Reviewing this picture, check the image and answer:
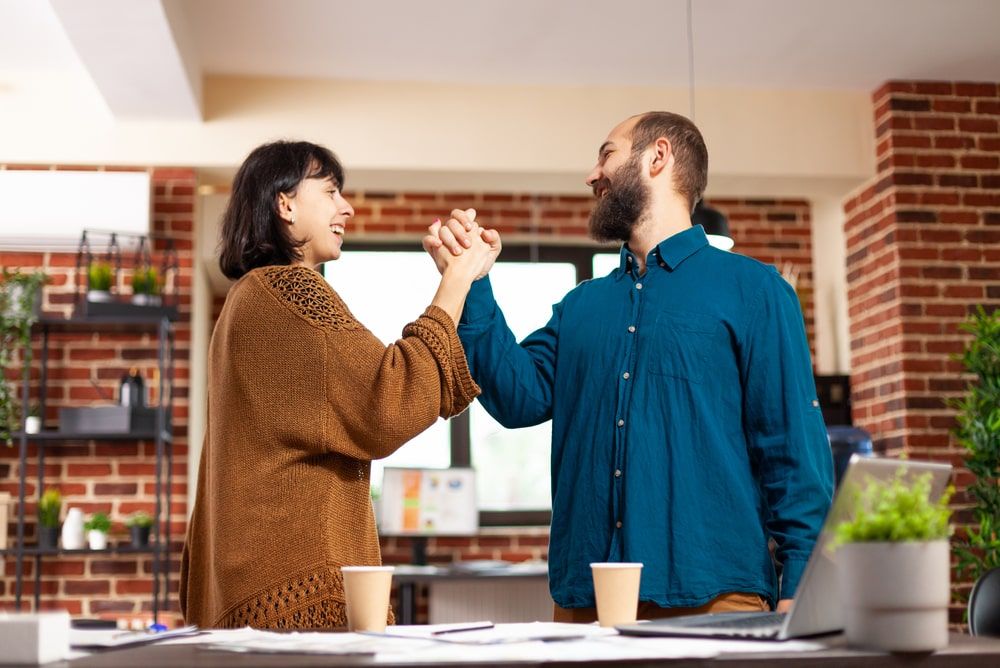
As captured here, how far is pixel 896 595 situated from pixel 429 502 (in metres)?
5.42

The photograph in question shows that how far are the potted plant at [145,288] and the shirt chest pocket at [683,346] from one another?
3.43 meters

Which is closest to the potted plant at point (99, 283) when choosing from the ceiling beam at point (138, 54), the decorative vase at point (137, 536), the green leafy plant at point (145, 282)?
the green leafy plant at point (145, 282)

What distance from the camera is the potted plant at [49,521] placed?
4.80m

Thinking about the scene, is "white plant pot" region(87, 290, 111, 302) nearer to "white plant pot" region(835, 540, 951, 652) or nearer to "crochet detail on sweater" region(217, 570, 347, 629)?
"crochet detail on sweater" region(217, 570, 347, 629)

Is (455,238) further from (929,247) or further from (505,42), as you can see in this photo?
(929,247)

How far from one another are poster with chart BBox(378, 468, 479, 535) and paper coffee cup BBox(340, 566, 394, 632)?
5000 mm

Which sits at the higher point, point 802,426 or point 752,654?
point 802,426

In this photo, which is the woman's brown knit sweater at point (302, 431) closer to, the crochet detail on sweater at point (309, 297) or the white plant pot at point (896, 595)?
the crochet detail on sweater at point (309, 297)

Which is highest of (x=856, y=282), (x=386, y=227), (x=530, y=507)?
(x=386, y=227)

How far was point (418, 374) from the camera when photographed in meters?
1.47

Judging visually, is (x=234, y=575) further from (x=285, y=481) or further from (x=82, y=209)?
(x=82, y=209)

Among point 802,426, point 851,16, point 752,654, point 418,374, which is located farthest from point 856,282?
point 752,654

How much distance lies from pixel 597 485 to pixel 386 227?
4.89 meters

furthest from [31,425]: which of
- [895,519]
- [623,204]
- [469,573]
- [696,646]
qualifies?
[895,519]
